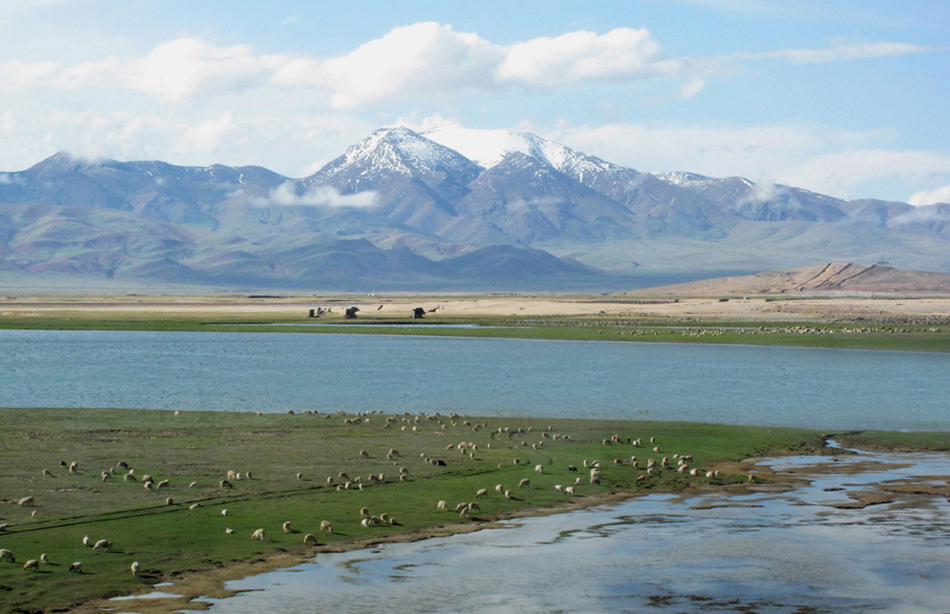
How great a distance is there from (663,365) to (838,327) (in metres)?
32.1

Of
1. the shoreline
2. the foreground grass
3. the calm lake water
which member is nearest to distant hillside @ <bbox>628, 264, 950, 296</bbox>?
the calm lake water

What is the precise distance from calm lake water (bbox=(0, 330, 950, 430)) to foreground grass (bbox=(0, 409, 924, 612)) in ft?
12.9

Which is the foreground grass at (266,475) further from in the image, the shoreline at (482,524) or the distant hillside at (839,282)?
the distant hillside at (839,282)

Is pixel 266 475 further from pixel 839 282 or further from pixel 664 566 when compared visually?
pixel 839 282

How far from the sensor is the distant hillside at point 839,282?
A: 177m

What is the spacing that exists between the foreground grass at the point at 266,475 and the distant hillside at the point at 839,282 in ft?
507

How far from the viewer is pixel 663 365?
52.6 meters

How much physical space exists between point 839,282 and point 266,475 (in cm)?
17389

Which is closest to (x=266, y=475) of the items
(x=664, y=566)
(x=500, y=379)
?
(x=664, y=566)

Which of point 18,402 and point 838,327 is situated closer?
point 18,402

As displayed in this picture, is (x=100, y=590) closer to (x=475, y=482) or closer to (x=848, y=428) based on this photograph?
(x=475, y=482)

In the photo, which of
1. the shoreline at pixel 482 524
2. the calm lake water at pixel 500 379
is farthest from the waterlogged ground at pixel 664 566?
the calm lake water at pixel 500 379

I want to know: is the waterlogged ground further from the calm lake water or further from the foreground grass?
the calm lake water

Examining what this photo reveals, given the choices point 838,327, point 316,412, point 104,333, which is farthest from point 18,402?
point 838,327
